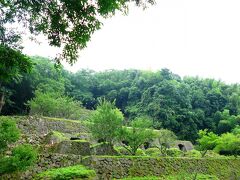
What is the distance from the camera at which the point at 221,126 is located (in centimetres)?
3781

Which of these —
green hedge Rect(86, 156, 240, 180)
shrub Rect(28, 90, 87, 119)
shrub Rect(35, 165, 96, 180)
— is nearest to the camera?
shrub Rect(35, 165, 96, 180)

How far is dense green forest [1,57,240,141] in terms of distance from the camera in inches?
1288

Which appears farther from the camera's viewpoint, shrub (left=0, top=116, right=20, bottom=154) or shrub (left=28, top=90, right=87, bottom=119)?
shrub (left=28, top=90, right=87, bottom=119)

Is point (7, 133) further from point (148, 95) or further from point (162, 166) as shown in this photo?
point (148, 95)

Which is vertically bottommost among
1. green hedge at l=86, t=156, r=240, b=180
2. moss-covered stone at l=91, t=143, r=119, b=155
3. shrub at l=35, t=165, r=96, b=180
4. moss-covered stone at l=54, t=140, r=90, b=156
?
green hedge at l=86, t=156, r=240, b=180

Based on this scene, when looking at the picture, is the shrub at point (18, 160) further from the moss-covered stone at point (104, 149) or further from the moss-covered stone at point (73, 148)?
the moss-covered stone at point (104, 149)

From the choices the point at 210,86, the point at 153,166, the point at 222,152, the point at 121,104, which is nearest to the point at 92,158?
the point at 153,166

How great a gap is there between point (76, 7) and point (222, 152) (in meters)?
25.9

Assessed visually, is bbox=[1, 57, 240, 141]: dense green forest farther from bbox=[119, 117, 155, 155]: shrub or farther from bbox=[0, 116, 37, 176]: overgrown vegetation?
bbox=[0, 116, 37, 176]: overgrown vegetation

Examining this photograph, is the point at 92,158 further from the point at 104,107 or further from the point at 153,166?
the point at 104,107

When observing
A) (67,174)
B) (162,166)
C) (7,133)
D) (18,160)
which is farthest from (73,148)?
(18,160)

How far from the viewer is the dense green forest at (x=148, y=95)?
107 ft

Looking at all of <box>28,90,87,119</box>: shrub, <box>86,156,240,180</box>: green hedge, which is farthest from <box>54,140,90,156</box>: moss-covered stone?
<box>28,90,87,119</box>: shrub

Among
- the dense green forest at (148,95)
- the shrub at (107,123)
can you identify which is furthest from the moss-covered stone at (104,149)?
the dense green forest at (148,95)
